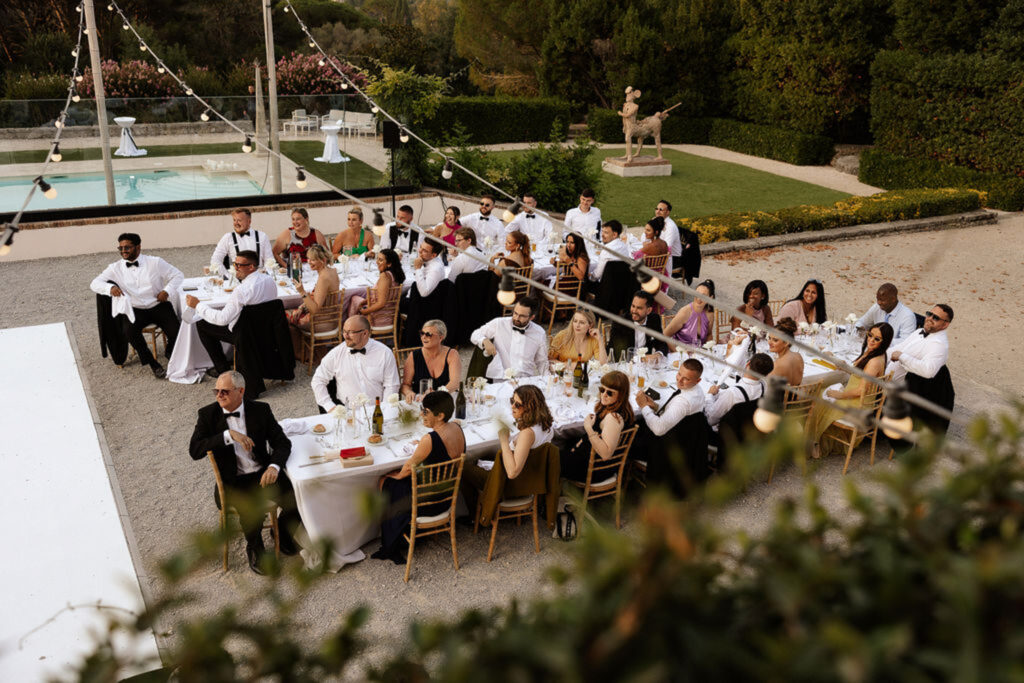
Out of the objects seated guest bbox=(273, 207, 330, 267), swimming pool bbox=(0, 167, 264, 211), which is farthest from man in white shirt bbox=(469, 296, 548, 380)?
swimming pool bbox=(0, 167, 264, 211)

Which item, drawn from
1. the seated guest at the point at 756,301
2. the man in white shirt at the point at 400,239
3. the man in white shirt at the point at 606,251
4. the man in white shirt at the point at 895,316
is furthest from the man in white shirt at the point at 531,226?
the man in white shirt at the point at 895,316

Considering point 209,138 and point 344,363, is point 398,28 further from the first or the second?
point 344,363

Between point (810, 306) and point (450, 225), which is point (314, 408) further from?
point (810, 306)

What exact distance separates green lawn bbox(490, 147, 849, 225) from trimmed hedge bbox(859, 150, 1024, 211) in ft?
5.13

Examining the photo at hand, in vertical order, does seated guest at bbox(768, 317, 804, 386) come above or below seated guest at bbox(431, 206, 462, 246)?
below

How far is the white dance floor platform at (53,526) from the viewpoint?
464 centimetres

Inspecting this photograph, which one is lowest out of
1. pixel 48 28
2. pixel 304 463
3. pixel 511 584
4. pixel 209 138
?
pixel 511 584

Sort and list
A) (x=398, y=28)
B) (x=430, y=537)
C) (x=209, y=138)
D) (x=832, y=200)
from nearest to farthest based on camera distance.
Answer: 1. (x=430, y=537)
2. (x=209, y=138)
3. (x=832, y=200)
4. (x=398, y=28)

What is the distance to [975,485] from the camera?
1518mm

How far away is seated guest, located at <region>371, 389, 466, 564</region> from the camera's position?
207 inches

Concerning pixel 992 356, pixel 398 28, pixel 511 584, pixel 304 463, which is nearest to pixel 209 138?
pixel 304 463

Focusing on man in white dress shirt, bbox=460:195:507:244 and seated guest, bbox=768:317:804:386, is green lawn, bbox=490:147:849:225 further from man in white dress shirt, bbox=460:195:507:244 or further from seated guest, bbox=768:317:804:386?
seated guest, bbox=768:317:804:386

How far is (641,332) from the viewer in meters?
7.36

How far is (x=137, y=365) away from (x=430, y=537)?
453 centimetres
